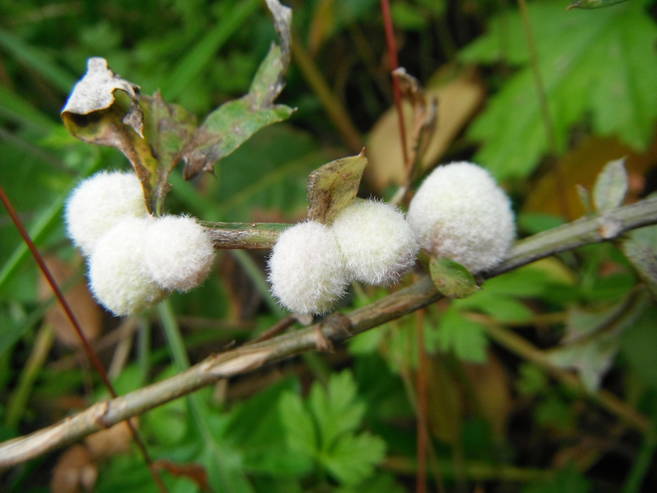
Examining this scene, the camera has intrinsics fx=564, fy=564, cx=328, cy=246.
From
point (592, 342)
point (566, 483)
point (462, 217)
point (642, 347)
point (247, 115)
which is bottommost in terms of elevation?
point (566, 483)

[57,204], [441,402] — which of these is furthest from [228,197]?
[441,402]

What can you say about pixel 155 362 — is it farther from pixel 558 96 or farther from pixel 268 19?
pixel 558 96

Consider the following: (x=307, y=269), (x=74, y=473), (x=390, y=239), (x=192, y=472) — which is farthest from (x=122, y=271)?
(x=74, y=473)

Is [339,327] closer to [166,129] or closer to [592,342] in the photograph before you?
[166,129]

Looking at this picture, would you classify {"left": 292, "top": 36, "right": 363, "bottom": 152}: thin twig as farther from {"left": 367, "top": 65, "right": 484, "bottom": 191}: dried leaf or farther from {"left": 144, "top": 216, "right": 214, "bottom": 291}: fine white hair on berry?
{"left": 144, "top": 216, "right": 214, "bottom": 291}: fine white hair on berry

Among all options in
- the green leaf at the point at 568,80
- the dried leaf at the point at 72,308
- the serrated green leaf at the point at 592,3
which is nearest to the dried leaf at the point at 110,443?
the dried leaf at the point at 72,308

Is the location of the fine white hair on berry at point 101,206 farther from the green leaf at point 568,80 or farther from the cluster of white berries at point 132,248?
the green leaf at point 568,80

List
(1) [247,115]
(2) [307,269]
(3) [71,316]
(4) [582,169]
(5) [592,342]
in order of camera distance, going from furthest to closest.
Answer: (4) [582,169]
(5) [592,342]
(3) [71,316]
(1) [247,115]
(2) [307,269]
